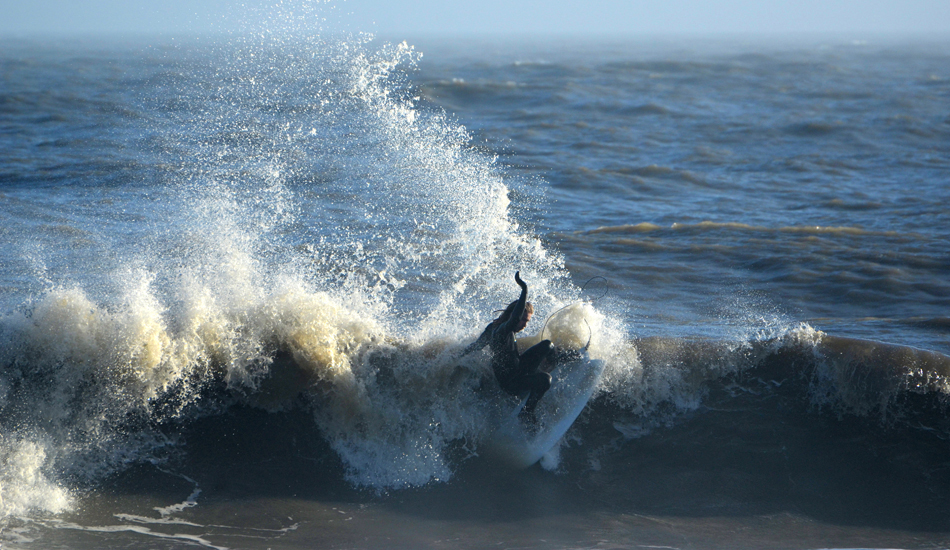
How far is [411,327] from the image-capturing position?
9859 mm

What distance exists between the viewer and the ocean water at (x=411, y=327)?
23.4 ft

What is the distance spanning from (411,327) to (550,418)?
272cm

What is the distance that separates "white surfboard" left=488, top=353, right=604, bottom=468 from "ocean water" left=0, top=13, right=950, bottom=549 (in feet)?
0.71

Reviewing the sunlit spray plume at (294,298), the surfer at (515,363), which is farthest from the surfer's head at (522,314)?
the sunlit spray plume at (294,298)

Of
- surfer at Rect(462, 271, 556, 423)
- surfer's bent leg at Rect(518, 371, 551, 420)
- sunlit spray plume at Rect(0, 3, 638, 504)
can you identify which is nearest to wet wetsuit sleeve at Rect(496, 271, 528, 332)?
surfer at Rect(462, 271, 556, 423)

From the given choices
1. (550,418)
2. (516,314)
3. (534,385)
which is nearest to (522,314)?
(516,314)

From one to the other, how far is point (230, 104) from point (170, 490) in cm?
1309

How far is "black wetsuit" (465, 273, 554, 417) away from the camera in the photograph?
7500 millimetres

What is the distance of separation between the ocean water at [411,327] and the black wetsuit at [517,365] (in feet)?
1.44

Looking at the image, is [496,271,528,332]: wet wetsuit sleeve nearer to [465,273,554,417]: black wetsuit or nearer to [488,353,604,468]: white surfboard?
[465,273,554,417]: black wetsuit

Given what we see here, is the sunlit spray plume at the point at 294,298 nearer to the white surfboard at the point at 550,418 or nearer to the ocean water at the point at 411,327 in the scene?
the ocean water at the point at 411,327

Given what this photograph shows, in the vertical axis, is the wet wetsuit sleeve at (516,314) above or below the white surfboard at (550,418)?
above

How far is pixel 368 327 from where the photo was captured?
870cm

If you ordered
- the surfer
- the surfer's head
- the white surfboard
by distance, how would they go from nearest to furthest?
the surfer's head
the surfer
the white surfboard
